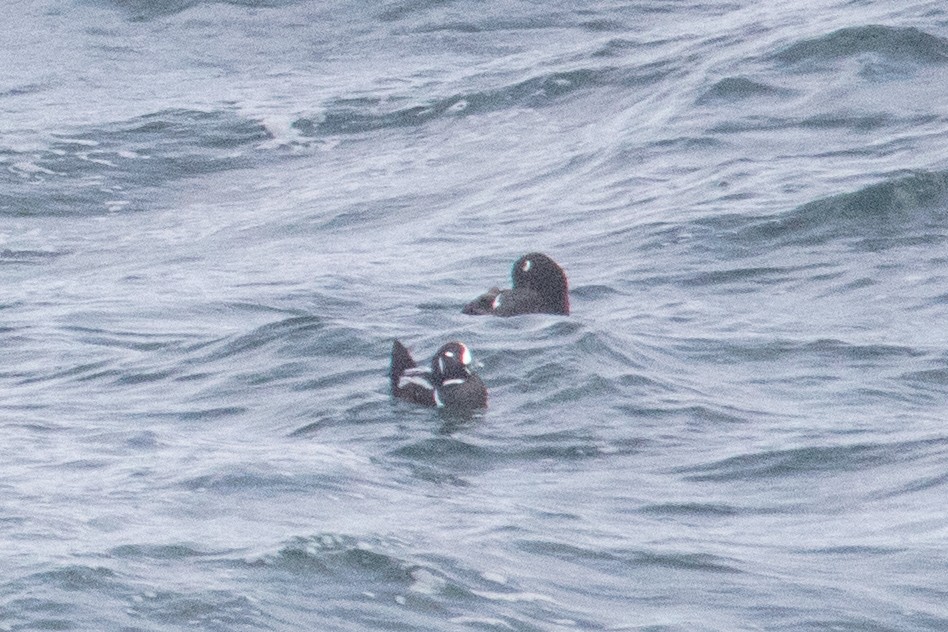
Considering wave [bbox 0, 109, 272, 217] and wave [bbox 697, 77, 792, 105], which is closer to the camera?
wave [bbox 697, 77, 792, 105]

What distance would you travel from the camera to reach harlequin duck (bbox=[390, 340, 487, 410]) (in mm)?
10961

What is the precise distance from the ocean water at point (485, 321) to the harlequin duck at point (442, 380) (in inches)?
7.0

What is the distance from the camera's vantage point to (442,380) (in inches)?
434

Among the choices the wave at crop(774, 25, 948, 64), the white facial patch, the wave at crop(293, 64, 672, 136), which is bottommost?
the white facial patch

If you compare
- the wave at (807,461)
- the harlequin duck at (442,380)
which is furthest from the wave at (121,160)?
the wave at (807,461)

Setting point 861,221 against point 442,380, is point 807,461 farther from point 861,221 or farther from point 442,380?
point 861,221

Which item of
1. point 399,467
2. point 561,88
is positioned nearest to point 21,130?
point 561,88

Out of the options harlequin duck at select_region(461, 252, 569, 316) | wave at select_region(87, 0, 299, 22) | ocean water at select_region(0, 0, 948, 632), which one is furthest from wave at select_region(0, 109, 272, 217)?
harlequin duck at select_region(461, 252, 569, 316)

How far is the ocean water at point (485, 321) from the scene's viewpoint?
7.85 m

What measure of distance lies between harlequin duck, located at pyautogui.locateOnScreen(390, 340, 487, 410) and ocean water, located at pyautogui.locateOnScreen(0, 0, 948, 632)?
0.18m

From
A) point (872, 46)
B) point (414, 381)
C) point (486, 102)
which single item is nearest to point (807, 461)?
point (414, 381)

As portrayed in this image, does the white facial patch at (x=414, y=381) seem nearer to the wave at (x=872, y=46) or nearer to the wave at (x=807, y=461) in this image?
the wave at (x=807, y=461)

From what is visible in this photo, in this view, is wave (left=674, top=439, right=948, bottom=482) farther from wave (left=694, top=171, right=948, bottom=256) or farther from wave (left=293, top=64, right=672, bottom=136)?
wave (left=293, top=64, right=672, bottom=136)

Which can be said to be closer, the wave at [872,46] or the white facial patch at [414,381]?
the white facial patch at [414,381]
